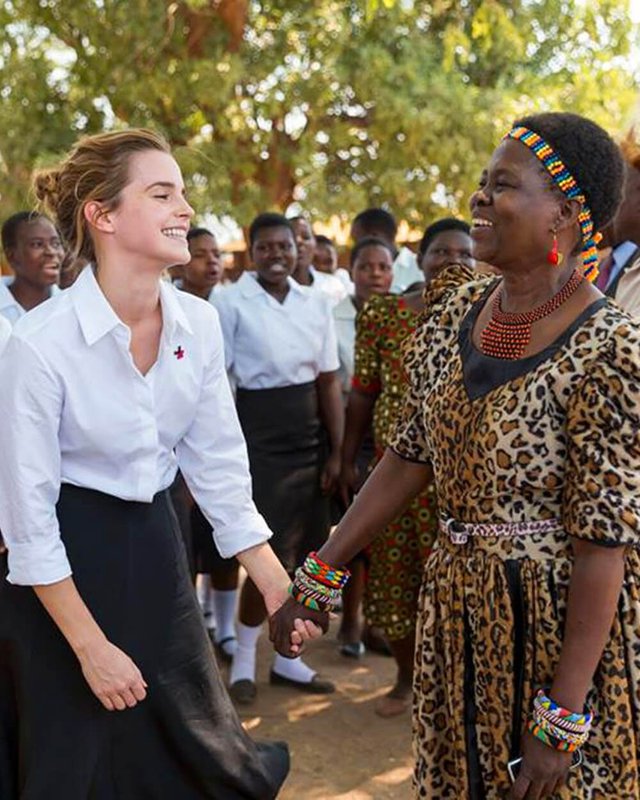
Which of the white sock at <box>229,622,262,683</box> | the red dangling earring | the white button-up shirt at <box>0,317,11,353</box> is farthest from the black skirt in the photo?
the red dangling earring

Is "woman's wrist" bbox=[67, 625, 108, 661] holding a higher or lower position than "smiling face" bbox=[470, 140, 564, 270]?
lower

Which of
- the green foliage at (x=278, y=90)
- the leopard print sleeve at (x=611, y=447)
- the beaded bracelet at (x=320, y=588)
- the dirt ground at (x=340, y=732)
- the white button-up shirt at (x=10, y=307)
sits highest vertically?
the green foliage at (x=278, y=90)

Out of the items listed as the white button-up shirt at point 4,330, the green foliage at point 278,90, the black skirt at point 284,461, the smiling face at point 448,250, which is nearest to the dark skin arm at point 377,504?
the white button-up shirt at point 4,330

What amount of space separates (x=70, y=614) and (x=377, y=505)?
76cm

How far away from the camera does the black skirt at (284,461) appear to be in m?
5.18

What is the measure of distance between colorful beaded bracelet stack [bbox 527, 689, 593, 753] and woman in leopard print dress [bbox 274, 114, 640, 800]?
0.02m

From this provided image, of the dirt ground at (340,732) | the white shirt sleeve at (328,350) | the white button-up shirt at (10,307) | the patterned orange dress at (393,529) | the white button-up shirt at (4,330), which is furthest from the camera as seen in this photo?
the white shirt sleeve at (328,350)

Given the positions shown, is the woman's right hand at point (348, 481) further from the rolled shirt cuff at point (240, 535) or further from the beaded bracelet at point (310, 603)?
the beaded bracelet at point (310, 603)

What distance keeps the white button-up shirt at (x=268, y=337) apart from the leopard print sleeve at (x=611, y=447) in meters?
3.19

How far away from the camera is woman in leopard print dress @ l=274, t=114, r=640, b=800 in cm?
207

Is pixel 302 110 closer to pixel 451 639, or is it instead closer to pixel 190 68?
pixel 190 68

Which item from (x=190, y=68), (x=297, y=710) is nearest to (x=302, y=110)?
(x=190, y=68)

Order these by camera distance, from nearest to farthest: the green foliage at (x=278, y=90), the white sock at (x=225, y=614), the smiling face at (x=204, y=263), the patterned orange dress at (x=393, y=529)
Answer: the patterned orange dress at (x=393, y=529)
the white sock at (x=225, y=614)
the smiling face at (x=204, y=263)
the green foliage at (x=278, y=90)

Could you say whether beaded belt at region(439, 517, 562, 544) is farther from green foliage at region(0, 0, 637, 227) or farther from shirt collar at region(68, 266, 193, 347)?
green foliage at region(0, 0, 637, 227)
